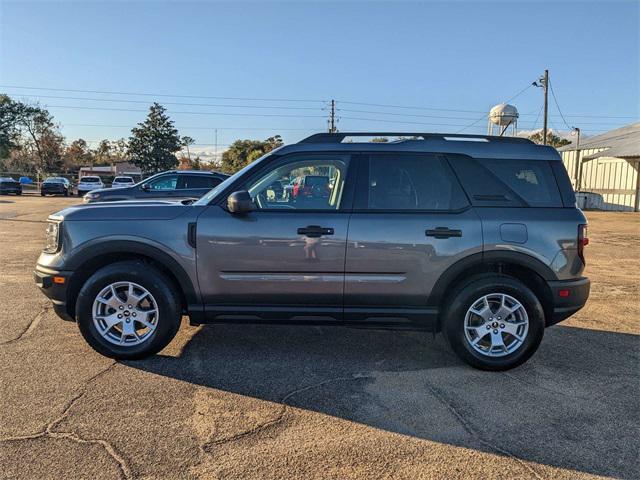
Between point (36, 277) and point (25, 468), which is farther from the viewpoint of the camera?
point (36, 277)

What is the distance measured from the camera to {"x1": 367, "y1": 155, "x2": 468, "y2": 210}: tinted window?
14.3 feet

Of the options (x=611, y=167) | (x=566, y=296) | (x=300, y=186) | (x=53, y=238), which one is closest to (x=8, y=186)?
(x=53, y=238)

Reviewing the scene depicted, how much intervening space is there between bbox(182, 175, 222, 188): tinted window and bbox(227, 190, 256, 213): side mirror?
937 cm

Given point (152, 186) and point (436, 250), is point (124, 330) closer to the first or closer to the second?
point (436, 250)

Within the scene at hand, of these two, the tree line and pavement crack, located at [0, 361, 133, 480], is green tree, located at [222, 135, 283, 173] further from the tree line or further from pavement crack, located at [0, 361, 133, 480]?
pavement crack, located at [0, 361, 133, 480]

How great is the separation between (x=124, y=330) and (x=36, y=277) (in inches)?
38.2

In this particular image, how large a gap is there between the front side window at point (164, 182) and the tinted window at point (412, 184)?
32.8 ft

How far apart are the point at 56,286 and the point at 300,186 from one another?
2284mm

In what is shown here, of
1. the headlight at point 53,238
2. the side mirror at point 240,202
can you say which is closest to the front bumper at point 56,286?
the headlight at point 53,238

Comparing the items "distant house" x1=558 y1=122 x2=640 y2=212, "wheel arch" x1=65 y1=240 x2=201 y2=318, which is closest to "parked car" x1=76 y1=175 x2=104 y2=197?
"distant house" x1=558 y1=122 x2=640 y2=212

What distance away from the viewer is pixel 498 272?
4.46 meters

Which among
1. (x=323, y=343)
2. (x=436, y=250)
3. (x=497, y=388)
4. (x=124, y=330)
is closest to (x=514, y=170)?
(x=436, y=250)

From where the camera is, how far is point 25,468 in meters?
2.80

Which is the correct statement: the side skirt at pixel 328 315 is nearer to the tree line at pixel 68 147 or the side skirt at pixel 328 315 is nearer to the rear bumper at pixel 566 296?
the rear bumper at pixel 566 296
